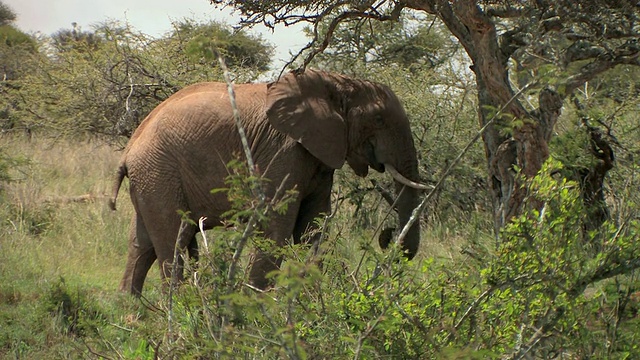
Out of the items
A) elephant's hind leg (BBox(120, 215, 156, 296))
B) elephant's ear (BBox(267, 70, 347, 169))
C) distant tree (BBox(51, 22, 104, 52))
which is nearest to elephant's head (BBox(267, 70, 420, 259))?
elephant's ear (BBox(267, 70, 347, 169))

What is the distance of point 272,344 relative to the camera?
3008 mm

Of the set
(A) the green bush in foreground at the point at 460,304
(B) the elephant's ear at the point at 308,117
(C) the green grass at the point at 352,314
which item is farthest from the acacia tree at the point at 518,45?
(A) the green bush in foreground at the point at 460,304

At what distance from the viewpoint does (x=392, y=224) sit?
347 inches

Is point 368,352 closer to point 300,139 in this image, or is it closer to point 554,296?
point 554,296

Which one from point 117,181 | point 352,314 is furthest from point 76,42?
point 352,314

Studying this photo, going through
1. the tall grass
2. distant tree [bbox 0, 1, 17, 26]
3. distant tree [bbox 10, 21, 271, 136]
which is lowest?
the tall grass

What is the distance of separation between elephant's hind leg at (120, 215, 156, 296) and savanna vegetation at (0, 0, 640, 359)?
237mm

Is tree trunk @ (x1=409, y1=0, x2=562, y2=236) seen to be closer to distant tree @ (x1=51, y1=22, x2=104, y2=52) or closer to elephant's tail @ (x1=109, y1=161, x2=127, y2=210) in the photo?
elephant's tail @ (x1=109, y1=161, x2=127, y2=210)

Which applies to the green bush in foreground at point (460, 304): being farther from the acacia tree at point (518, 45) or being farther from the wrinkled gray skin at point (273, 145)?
the wrinkled gray skin at point (273, 145)

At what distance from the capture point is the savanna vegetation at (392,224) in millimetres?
3223

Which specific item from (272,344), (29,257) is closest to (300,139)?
(29,257)

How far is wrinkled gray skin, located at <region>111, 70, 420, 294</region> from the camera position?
6.46 meters

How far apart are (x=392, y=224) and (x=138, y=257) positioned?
2.72 m

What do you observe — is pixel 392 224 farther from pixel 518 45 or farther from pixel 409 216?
pixel 518 45
